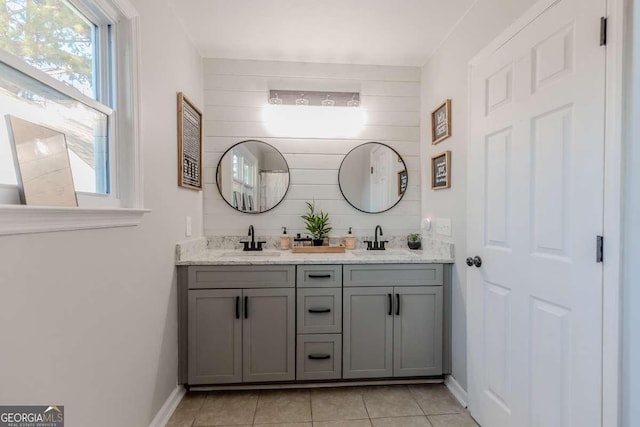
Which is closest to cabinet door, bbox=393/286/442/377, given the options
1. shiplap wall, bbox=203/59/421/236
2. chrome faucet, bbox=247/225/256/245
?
shiplap wall, bbox=203/59/421/236

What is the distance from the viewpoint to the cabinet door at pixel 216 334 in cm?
189

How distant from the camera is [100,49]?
1303mm

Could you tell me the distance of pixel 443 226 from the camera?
211 centimetres

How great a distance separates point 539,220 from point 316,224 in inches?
62.0

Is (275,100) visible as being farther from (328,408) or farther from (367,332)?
(328,408)

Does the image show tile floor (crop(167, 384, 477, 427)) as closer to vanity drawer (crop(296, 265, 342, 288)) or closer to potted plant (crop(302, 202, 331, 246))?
vanity drawer (crop(296, 265, 342, 288))

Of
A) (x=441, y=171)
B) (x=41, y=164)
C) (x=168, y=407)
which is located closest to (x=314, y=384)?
(x=168, y=407)

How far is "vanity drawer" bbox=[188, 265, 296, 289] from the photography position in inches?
74.7

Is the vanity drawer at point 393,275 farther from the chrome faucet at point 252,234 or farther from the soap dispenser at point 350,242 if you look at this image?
the chrome faucet at point 252,234

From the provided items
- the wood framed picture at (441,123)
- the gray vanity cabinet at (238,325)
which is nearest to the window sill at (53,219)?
the gray vanity cabinet at (238,325)

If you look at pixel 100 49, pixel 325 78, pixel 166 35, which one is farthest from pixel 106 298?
pixel 325 78

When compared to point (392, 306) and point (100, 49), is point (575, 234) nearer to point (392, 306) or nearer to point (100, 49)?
point (392, 306)

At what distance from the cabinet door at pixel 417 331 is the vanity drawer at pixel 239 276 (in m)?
0.82

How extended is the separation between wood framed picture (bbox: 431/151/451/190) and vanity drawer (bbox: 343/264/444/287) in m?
0.61
